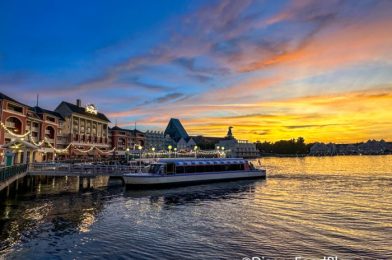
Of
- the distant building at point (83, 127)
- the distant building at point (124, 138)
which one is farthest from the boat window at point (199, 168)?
the distant building at point (124, 138)

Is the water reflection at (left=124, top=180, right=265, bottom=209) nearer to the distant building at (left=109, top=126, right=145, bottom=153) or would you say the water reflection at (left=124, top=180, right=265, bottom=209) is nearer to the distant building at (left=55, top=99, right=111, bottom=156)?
the distant building at (left=55, top=99, right=111, bottom=156)

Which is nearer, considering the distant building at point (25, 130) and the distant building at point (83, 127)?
the distant building at point (25, 130)

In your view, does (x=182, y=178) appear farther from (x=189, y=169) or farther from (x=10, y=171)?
(x=10, y=171)

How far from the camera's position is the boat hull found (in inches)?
1796

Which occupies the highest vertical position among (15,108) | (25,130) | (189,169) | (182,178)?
(15,108)

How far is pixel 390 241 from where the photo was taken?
1983cm

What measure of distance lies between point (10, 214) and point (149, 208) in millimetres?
12400

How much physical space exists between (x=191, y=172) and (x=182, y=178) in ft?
9.91

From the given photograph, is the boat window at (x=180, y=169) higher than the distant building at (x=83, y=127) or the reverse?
the reverse

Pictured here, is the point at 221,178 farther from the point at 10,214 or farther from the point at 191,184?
the point at 10,214

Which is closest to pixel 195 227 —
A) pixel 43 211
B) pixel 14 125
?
pixel 43 211

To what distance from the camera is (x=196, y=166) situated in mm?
55344

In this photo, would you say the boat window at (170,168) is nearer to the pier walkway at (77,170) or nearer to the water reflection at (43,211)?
the pier walkway at (77,170)

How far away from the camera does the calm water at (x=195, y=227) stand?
1802cm
